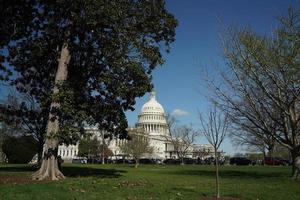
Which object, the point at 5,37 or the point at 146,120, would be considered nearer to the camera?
the point at 5,37

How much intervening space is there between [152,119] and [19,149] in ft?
340

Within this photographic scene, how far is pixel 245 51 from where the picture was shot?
76.6ft

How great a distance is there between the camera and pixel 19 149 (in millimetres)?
56500

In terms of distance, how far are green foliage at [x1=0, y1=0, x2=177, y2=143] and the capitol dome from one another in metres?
129

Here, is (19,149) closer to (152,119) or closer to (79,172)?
(79,172)

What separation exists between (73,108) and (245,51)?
10.6 m

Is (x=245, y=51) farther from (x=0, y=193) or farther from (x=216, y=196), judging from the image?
(x=0, y=193)

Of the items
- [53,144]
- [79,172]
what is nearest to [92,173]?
[79,172]

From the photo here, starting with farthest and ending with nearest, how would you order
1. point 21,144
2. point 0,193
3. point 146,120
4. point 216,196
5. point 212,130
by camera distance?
point 146,120 < point 21,144 < point 212,130 < point 216,196 < point 0,193

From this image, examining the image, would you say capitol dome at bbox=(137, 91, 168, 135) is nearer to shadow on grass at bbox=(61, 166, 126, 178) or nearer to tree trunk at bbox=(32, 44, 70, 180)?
shadow on grass at bbox=(61, 166, 126, 178)

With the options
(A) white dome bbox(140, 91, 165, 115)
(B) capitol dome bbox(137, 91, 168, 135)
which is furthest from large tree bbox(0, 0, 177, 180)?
(A) white dome bbox(140, 91, 165, 115)

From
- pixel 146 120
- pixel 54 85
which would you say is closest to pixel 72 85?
pixel 54 85

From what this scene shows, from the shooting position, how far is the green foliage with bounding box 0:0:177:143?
20875mm

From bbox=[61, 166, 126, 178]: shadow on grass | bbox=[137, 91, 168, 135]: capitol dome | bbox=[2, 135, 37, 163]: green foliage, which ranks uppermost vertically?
bbox=[137, 91, 168, 135]: capitol dome
